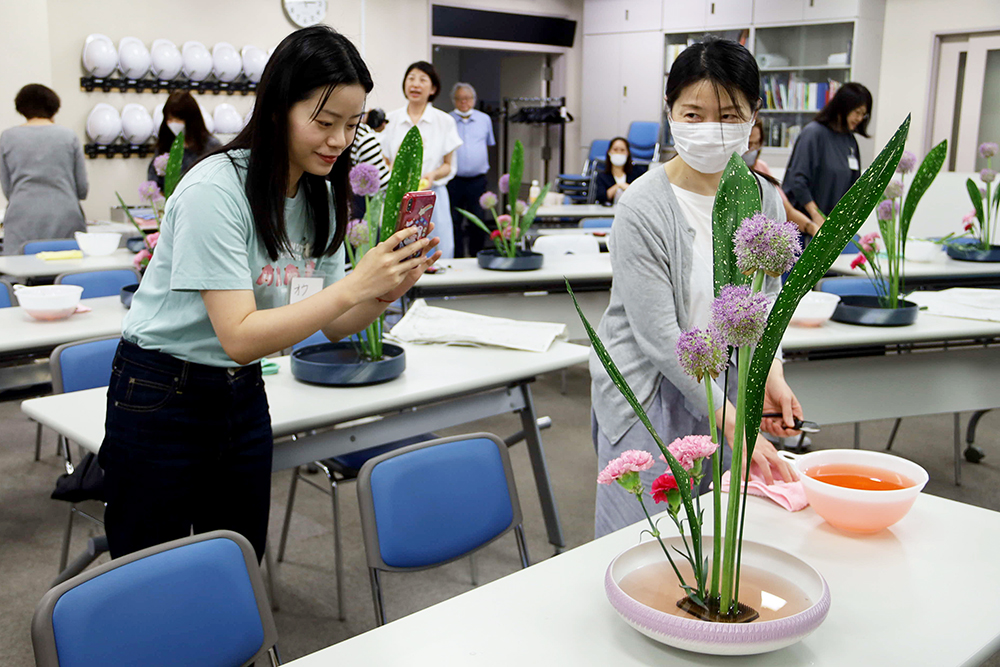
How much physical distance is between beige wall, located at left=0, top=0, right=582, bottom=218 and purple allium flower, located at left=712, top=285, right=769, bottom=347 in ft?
14.9

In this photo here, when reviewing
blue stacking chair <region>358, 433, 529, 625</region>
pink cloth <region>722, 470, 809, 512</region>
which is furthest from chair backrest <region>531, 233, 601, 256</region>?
pink cloth <region>722, 470, 809, 512</region>

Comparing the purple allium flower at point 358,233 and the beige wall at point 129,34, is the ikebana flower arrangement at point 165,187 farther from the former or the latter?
the beige wall at point 129,34

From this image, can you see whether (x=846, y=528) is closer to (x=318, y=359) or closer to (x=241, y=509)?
(x=241, y=509)

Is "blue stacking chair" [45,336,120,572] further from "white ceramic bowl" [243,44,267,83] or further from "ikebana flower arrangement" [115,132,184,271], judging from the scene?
"white ceramic bowl" [243,44,267,83]

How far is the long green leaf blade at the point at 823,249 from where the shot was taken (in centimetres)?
82

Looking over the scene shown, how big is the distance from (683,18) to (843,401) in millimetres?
6795

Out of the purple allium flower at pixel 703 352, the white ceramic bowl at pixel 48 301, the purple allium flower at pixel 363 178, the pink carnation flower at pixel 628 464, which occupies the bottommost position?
the white ceramic bowl at pixel 48 301

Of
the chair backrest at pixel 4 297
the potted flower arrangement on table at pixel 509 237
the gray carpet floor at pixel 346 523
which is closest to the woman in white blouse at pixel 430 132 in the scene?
the potted flower arrangement on table at pixel 509 237

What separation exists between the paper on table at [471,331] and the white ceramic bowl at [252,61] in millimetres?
4952

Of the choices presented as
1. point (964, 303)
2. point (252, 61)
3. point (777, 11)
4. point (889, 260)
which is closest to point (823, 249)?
point (889, 260)

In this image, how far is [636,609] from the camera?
3.41 feet

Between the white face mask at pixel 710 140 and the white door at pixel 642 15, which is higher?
the white door at pixel 642 15

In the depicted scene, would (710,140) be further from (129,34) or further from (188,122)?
(129,34)

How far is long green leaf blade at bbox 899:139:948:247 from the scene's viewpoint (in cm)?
219
